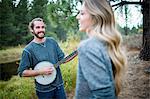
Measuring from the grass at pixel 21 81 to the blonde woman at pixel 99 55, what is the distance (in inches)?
114

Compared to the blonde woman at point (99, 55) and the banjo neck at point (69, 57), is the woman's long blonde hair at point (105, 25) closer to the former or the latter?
the blonde woman at point (99, 55)

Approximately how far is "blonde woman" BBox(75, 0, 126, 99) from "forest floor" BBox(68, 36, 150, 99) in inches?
108

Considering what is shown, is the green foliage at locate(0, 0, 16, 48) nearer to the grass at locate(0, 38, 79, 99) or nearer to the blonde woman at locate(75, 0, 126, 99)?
the grass at locate(0, 38, 79, 99)

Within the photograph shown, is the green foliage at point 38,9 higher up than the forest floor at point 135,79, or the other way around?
the green foliage at point 38,9

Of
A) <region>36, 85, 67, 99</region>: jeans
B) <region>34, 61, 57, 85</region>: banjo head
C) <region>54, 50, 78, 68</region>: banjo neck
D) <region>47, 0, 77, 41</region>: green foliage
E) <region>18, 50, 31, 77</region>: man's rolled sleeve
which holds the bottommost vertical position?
<region>36, 85, 67, 99</region>: jeans

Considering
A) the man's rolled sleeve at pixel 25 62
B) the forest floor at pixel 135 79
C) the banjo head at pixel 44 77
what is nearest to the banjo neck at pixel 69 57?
the banjo head at pixel 44 77

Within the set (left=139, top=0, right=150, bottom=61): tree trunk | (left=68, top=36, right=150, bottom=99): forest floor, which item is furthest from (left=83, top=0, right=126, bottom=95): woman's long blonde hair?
(left=139, top=0, right=150, bottom=61): tree trunk

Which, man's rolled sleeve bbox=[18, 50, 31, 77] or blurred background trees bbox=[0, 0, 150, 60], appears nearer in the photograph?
man's rolled sleeve bbox=[18, 50, 31, 77]

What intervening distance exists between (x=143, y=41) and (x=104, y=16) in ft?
14.6

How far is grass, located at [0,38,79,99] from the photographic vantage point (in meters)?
4.07

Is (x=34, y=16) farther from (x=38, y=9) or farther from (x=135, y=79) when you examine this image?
(x=135, y=79)

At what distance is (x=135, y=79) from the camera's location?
4699 mm

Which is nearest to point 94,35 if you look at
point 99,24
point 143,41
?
point 99,24

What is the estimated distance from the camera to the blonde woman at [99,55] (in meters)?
1.18
